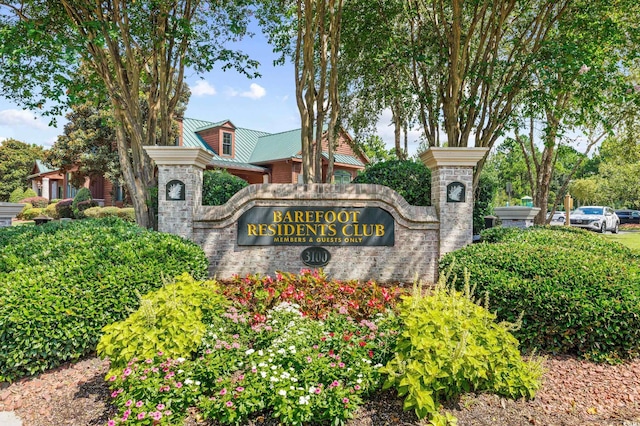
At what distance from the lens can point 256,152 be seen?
2672 cm

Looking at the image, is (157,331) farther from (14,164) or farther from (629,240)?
(14,164)

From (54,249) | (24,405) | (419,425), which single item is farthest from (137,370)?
(54,249)

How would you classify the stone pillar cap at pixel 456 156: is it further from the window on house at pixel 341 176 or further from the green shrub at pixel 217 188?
the window on house at pixel 341 176

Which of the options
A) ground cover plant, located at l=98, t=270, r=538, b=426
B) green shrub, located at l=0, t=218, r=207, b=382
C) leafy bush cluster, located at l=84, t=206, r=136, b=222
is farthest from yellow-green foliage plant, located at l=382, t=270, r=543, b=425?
leafy bush cluster, located at l=84, t=206, r=136, b=222

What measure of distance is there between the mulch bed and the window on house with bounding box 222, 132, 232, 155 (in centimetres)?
2149

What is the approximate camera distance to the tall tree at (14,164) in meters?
42.9

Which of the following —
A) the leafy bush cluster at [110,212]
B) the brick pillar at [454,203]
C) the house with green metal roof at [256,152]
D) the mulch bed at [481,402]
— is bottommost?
the mulch bed at [481,402]

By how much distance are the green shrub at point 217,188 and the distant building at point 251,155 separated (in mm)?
13875

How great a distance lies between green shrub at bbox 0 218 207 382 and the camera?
13.3ft

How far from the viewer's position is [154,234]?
6.31m

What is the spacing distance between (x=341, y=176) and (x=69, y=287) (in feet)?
74.4

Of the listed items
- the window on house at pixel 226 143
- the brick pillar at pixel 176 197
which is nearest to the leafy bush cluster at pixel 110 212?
the window on house at pixel 226 143

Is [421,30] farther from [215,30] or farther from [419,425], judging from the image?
[419,425]

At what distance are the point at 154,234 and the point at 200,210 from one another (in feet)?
4.61
